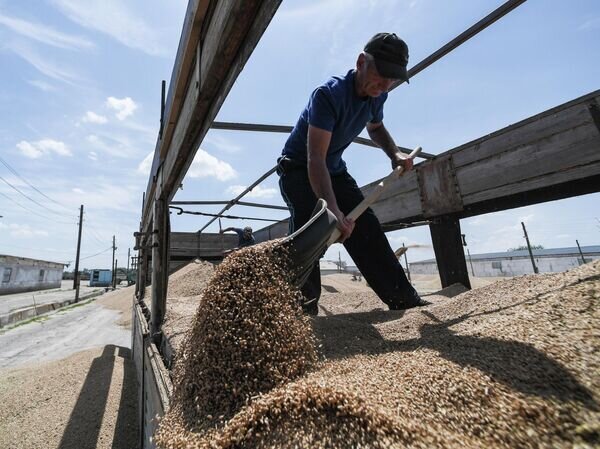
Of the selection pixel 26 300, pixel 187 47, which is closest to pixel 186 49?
pixel 187 47

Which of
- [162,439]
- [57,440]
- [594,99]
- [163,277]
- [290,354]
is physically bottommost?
[57,440]

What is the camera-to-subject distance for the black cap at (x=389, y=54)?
1626mm

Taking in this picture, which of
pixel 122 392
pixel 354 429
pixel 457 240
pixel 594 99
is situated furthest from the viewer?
pixel 122 392

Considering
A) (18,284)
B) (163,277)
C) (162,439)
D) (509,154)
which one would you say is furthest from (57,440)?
(18,284)

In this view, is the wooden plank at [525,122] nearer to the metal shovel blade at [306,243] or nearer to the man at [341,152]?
the man at [341,152]

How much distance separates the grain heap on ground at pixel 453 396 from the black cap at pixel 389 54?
4.17 ft

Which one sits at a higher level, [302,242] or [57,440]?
[302,242]

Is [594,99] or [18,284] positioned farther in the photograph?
[18,284]

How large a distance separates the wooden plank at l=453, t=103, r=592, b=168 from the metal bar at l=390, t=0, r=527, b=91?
1.10 m

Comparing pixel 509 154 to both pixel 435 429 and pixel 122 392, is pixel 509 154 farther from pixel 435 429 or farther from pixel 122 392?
pixel 122 392

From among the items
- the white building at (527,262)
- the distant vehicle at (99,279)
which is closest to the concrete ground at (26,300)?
the distant vehicle at (99,279)

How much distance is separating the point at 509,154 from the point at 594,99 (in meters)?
0.60

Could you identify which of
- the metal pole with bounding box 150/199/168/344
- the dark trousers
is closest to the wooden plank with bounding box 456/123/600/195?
the dark trousers

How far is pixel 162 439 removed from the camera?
76 cm
